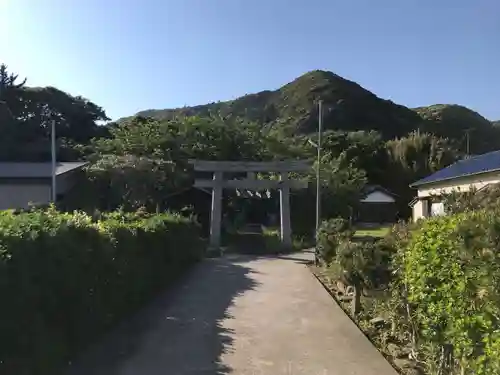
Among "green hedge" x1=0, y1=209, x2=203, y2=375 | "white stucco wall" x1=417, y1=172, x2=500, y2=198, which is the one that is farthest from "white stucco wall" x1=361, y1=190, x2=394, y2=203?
"green hedge" x1=0, y1=209, x2=203, y2=375

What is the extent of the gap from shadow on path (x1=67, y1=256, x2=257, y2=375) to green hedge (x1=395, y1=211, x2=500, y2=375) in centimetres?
229

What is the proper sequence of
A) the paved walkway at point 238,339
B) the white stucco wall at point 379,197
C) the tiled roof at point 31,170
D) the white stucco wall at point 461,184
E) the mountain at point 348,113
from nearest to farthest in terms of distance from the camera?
the paved walkway at point 238,339 < the white stucco wall at point 461,184 < the tiled roof at point 31,170 < the white stucco wall at point 379,197 < the mountain at point 348,113

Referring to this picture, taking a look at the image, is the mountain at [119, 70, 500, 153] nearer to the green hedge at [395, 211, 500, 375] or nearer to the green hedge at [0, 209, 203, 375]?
the green hedge at [0, 209, 203, 375]

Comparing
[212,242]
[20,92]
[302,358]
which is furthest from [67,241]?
[20,92]

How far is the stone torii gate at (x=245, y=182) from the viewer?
24.0 metres

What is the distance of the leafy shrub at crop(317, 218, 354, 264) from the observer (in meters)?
15.0

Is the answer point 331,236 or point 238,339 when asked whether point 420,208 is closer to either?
point 331,236

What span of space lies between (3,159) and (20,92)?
8.05 meters

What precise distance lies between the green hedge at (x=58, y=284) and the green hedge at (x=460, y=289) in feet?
11.3

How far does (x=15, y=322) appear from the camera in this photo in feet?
14.1

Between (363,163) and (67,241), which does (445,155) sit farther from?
(67,241)

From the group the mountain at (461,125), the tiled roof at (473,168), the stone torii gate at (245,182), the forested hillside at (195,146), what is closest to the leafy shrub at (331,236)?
the tiled roof at (473,168)

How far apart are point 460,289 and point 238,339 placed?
4.09 meters

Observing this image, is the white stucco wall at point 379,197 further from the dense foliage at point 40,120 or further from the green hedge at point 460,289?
the green hedge at point 460,289
